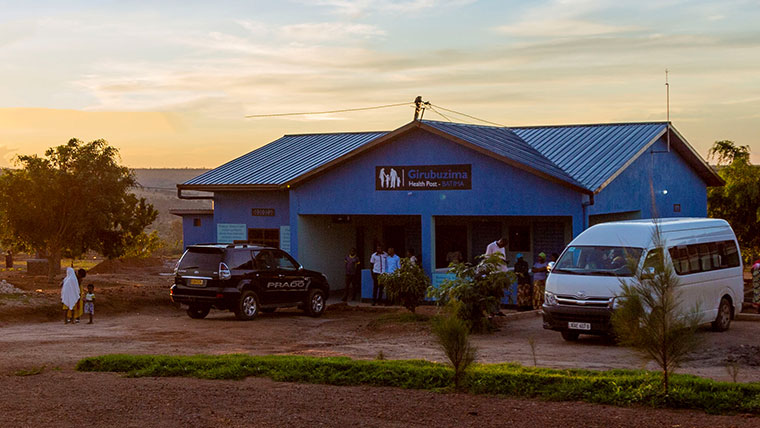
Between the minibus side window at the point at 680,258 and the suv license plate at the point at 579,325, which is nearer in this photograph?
the suv license plate at the point at 579,325

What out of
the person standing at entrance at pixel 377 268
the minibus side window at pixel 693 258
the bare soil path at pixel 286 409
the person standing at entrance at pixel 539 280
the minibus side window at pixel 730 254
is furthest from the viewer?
the person standing at entrance at pixel 377 268

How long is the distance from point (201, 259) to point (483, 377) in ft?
35.4

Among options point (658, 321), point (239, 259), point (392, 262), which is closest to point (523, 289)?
point (392, 262)

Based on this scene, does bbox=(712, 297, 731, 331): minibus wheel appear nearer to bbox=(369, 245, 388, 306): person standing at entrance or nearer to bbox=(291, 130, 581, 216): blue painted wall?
bbox=(291, 130, 581, 216): blue painted wall

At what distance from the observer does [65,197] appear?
32031 millimetres

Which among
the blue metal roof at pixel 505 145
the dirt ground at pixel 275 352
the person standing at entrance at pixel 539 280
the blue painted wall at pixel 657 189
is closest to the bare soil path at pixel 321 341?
the dirt ground at pixel 275 352

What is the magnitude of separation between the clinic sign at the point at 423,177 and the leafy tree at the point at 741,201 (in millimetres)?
14782

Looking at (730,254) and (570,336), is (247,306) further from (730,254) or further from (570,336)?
(730,254)

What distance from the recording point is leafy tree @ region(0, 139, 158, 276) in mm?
31734

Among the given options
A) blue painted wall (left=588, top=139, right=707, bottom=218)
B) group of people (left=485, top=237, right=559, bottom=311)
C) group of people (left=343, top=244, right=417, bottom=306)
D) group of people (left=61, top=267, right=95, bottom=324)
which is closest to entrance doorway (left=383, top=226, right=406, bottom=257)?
group of people (left=343, top=244, right=417, bottom=306)

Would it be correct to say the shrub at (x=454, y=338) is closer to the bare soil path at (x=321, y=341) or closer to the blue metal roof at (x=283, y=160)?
the bare soil path at (x=321, y=341)

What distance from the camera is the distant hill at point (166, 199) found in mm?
83181

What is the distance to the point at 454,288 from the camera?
59.8 ft

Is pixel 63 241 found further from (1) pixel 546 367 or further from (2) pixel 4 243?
(1) pixel 546 367
